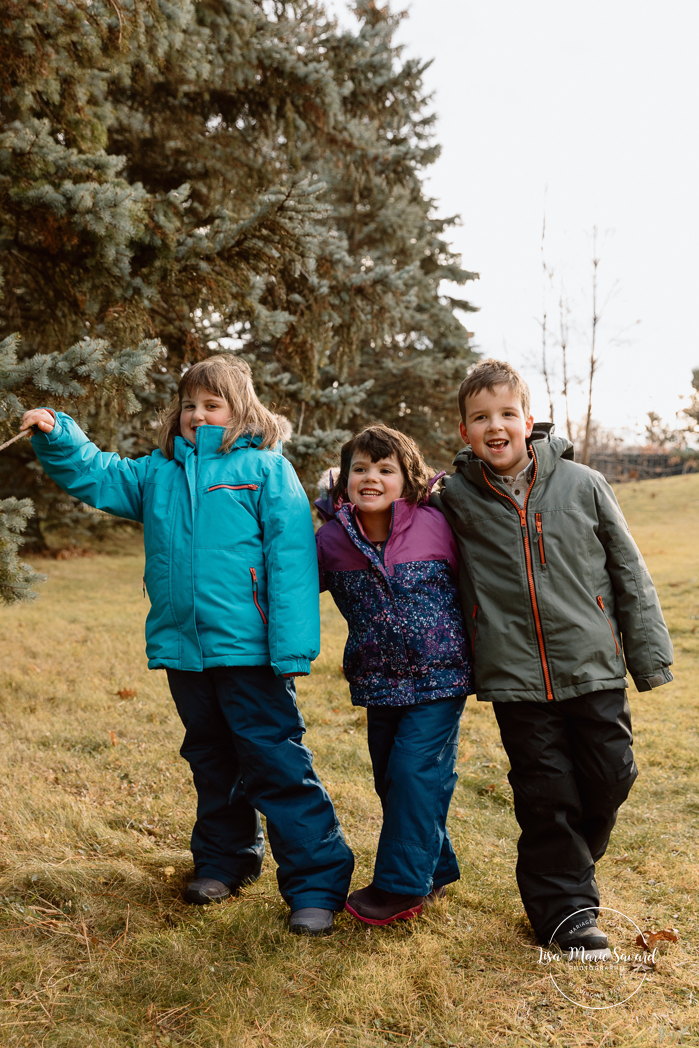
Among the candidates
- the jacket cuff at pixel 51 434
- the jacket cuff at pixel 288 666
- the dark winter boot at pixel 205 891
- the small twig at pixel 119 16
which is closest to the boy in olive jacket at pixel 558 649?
the jacket cuff at pixel 288 666

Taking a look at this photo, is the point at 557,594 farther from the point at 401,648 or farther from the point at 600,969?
the point at 600,969

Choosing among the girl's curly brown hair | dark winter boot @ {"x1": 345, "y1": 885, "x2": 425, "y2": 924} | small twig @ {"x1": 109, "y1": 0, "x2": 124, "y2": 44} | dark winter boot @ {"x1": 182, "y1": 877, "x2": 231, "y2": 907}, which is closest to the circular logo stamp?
dark winter boot @ {"x1": 345, "y1": 885, "x2": 425, "y2": 924}

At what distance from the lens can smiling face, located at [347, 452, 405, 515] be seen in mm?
2717

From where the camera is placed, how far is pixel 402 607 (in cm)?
262

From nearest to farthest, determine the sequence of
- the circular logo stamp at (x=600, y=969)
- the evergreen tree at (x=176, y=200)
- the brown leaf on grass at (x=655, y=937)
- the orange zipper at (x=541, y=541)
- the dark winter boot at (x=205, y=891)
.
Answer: the circular logo stamp at (x=600, y=969) < the brown leaf on grass at (x=655, y=937) < the orange zipper at (x=541, y=541) < the dark winter boot at (x=205, y=891) < the evergreen tree at (x=176, y=200)

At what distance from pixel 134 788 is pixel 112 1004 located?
1635mm

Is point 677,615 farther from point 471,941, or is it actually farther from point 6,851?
point 6,851

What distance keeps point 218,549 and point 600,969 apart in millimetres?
1888

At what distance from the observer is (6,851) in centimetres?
288

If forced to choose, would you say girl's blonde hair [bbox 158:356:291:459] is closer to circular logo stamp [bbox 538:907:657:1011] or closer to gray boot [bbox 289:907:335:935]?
gray boot [bbox 289:907:335:935]

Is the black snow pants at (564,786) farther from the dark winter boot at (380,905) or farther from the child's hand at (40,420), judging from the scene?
the child's hand at (40,420)

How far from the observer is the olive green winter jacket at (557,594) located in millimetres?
2490

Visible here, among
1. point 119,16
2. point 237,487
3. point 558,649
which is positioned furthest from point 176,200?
point 558,649

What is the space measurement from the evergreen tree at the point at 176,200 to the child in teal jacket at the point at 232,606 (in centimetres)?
86
